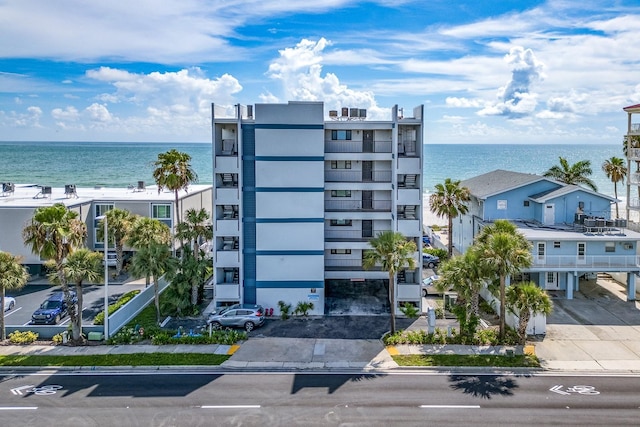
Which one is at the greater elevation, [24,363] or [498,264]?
[498,264]

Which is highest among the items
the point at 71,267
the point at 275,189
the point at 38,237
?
the point at 275,189

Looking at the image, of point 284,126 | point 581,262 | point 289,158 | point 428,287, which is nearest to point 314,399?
point 289,158

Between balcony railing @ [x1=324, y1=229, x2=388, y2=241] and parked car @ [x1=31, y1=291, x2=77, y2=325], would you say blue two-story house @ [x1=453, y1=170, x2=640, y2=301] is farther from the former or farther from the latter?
parked car @ [x1=31, y1=291, x2=77, y2=325]

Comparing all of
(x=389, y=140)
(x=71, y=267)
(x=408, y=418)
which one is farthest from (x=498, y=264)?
(x=71, y=267)

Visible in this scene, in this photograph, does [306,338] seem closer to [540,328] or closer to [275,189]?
[275,189]

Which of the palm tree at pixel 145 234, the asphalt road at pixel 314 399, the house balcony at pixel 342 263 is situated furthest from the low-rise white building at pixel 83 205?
the asphalt road at pixel 314 399
